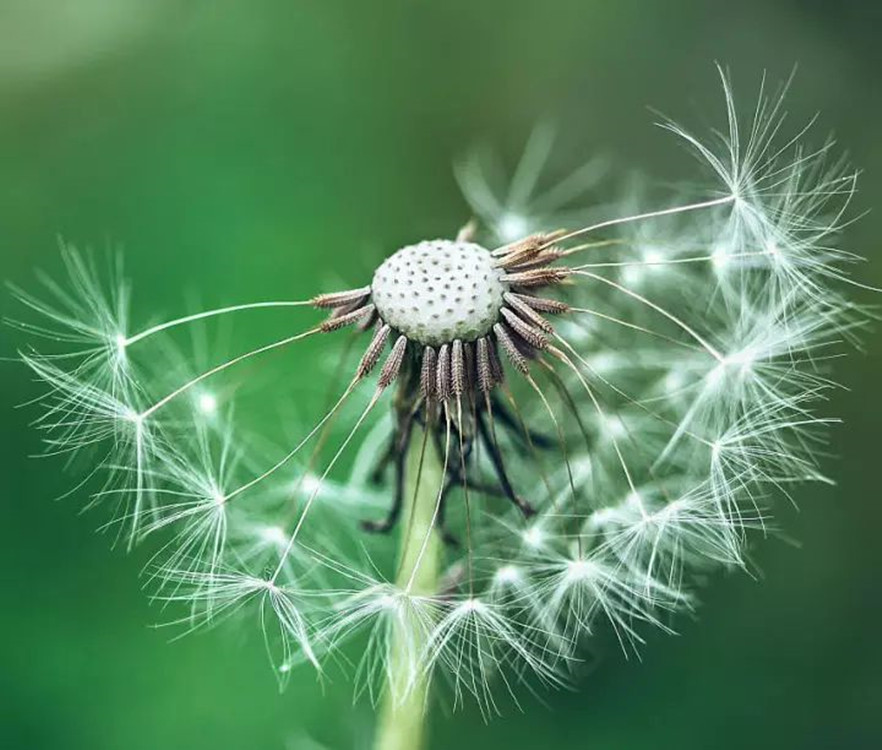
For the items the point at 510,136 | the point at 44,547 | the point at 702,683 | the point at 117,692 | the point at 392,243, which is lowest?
the point at 117,692

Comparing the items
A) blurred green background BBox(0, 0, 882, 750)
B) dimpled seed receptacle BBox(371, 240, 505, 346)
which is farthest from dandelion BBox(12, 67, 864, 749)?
blurred green background BBox(0, 0, 882, 750)

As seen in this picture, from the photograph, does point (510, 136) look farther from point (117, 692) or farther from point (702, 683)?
point (117, 692)

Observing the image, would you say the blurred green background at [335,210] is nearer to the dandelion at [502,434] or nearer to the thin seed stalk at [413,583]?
the dandelion at [502,434]

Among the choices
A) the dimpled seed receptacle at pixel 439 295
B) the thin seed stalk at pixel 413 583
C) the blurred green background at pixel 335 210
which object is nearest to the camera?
the dimpled seed receptacle at pixel 439 295

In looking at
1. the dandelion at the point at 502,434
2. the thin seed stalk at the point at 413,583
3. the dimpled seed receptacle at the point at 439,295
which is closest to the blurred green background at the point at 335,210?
the dandelion at the point at 502,434

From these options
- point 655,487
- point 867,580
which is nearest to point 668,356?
point 655,487

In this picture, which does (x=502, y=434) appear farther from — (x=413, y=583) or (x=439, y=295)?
(x=439, y=295)
